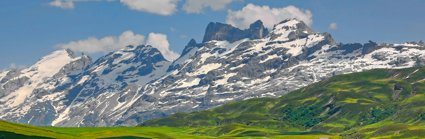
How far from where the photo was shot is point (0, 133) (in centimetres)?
18800

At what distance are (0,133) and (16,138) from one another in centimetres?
561

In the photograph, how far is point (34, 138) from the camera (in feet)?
645

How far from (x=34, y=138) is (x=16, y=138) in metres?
10.9

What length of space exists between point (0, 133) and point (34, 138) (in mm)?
11368

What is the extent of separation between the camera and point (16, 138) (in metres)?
186
